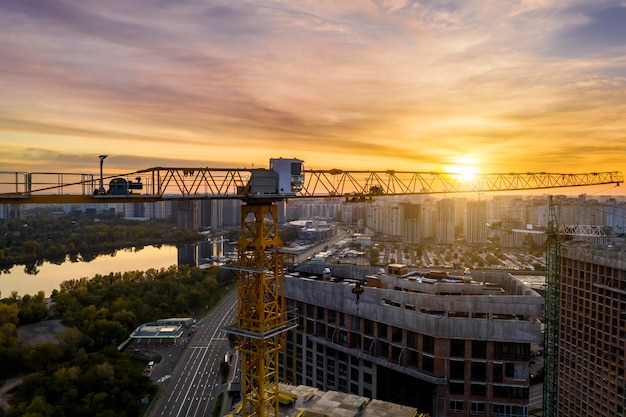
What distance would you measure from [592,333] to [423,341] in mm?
2900

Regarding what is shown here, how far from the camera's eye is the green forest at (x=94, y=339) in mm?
8125

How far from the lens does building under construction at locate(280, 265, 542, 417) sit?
6293mm

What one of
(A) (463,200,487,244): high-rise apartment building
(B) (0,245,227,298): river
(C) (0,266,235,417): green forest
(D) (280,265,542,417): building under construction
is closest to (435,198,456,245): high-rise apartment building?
(A) (463,200,487,244): high-rise apartment building

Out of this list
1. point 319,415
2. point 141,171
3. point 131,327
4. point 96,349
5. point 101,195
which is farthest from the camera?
point 131,327

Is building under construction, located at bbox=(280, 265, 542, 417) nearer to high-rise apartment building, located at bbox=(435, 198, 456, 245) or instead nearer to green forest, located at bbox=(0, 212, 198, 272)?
green forest, located at bbox=(0, 212, 198, 272)

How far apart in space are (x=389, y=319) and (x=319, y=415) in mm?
2580

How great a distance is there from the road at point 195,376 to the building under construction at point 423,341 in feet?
7.93

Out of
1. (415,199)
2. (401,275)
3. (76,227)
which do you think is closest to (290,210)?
(415,199)

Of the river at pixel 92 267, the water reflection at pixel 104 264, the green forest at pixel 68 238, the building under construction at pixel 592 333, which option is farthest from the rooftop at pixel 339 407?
the green forest at pixel 68 238

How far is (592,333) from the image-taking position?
7.03m

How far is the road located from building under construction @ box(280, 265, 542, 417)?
7.93 ft

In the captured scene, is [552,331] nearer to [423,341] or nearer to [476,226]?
[423,341]

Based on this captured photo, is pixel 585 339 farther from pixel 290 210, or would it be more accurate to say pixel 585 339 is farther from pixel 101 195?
pixel 290 210

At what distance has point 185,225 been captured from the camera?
35938 mm
